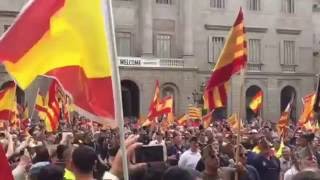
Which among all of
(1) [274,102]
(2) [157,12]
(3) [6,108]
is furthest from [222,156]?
(1) [274,102]

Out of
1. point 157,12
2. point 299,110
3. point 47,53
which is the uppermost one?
point 157,12

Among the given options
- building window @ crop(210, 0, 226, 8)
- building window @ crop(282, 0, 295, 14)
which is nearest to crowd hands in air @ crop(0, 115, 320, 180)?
building window @ crop(210, 0, 226, 8)

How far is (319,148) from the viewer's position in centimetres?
1346

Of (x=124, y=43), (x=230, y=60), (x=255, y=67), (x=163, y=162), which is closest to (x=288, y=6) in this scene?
(x=255, y=67)

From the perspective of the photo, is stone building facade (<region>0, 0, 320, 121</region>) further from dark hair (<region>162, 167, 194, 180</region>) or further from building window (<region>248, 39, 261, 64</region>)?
dark hair (<region>162, 167, 194, 180</region>)

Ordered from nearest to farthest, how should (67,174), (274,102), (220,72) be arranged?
(67,174) < (220,72) < (274,102)

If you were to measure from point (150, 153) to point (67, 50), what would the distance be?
3.33ft

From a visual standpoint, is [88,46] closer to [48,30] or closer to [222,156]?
[48,30]

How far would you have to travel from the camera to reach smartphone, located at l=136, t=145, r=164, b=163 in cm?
580

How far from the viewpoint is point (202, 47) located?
44969 mm

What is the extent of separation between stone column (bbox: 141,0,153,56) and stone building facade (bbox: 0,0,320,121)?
0.06 metres

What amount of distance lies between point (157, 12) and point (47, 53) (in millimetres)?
38690

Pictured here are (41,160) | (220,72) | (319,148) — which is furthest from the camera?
(319,148)

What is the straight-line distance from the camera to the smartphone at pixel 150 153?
5.80 meters
